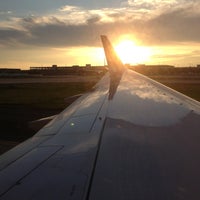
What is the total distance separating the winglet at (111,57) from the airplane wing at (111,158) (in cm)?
511

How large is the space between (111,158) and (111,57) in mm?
7217

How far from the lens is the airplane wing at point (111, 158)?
1.90 meters

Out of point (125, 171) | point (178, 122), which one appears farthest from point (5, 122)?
point (125, 171)

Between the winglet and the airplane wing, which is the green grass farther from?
the airplane wing

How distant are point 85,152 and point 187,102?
2999mm

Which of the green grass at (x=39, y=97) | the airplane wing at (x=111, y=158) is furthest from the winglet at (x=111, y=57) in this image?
the green grass at (x=39, y=97)

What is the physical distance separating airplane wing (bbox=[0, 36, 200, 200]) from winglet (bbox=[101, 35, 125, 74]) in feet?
16.8

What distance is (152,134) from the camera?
322 cm

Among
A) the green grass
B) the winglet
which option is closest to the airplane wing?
the winglet

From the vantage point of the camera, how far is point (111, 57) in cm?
947

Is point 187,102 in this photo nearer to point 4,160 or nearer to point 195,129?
point 195,129

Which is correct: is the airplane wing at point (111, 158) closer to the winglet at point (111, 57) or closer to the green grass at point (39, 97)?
the winglet at point (111, 57)

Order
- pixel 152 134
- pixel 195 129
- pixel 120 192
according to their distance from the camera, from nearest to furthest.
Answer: pixel 120 192 → pixel 152 134 → pixel 195 129

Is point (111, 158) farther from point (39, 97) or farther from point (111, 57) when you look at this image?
point (39, 97)
